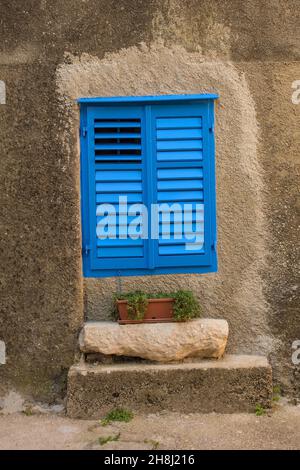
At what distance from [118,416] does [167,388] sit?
417 millimetres

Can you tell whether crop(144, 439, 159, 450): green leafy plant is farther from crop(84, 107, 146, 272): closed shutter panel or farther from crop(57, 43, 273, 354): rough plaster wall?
crop(84, 107, 146, 272): closed shutter panel

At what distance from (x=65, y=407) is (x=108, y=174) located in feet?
6.05

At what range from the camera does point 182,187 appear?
15.7 feet

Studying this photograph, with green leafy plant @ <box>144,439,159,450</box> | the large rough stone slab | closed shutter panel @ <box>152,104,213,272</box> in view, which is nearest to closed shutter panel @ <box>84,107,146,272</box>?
closed shutter panel @ <box>152,104,213,272</box>

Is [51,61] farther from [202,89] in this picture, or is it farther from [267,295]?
[267,295]

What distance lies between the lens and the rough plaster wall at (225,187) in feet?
15.6

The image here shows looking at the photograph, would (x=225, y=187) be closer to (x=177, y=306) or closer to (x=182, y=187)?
(x=182, y=187)

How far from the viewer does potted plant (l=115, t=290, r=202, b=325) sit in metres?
4.54

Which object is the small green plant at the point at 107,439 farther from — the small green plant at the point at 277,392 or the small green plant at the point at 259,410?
the small green plant at the point at 277,392

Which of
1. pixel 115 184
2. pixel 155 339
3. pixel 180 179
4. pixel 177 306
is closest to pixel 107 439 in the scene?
pixel 155 339

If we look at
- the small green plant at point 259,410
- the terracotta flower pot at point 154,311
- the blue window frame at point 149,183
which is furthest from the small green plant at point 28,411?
the small green plant at point 259,410

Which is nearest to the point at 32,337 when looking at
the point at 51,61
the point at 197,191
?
the point at 197,191

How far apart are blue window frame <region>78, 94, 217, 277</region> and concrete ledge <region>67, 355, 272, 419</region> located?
79 centimetres

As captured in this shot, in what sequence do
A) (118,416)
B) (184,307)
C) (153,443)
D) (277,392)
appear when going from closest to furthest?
(153,443) → (118,416) → (184,307) → (277,392)
